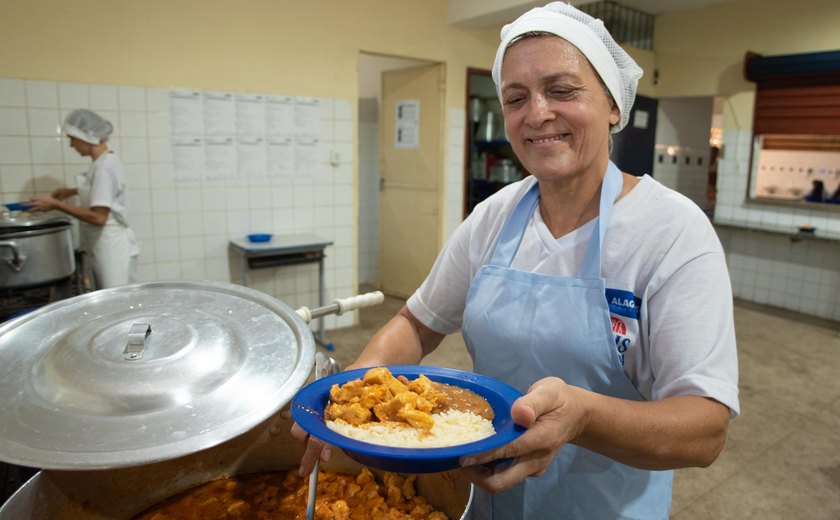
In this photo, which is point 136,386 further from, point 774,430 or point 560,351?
point 774,430

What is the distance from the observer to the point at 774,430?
3.17 meters

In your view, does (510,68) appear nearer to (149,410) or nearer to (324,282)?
(149,410)

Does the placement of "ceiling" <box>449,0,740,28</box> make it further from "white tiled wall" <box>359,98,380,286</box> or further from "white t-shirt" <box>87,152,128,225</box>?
"white t-shirt" <box>87,152,128,225</box>

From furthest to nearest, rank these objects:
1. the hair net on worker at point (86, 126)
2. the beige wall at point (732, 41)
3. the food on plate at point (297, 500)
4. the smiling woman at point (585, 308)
A: the beige wall at point (732, 41) < the hair net on worker at point (86, 126) < the food on plate at point (297, 500) < the smiling woman at point (585, 308)

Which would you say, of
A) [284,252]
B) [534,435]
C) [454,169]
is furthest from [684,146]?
[534,435]

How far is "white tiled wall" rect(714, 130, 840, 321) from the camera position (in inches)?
201

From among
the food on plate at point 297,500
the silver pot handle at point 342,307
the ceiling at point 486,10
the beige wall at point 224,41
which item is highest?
the ceiling at point 486,10

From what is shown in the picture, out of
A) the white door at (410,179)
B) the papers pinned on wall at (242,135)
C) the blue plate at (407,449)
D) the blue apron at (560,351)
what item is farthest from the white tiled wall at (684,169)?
the blue plate at (407,449)

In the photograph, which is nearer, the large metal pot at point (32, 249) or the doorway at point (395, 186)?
the large metal pot at point (32, 249)

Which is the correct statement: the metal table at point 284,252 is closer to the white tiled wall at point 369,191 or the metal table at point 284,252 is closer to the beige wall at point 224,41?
the beige wall at point 224,41

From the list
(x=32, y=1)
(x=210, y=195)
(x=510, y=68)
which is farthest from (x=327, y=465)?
(x=32, y=1)

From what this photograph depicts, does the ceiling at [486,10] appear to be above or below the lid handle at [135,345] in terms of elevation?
above

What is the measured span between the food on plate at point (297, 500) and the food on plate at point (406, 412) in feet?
1.06

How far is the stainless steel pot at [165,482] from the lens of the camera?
92 centimetres
